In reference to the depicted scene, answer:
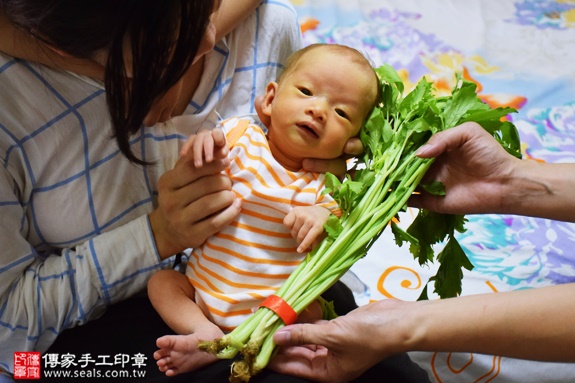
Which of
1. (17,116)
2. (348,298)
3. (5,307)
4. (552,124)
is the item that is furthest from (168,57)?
(552,124)

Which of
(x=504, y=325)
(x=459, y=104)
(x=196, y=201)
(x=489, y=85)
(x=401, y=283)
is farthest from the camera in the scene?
(x=489, y=85)

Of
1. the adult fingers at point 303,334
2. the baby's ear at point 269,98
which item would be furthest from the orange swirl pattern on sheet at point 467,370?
the baby's ear at point 269,98

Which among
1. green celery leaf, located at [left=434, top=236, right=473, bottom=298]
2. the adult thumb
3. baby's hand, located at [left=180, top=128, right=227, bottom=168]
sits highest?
baby's hand, located at [left=180, top=128, right=227, bottom=168]

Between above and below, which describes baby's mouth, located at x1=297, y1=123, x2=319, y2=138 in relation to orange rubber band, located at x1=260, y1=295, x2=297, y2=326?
above

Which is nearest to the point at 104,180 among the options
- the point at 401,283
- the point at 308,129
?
the point at 308,129

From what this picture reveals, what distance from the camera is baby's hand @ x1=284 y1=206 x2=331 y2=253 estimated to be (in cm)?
118

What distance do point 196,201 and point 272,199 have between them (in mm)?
149

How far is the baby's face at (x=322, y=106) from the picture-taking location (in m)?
1.26

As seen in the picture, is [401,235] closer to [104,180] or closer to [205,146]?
[205,146]

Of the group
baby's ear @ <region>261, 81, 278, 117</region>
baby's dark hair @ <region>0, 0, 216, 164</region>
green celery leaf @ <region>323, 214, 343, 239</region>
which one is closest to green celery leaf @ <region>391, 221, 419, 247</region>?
green celery leaf @ <region>323, 214, 343, 239</region>

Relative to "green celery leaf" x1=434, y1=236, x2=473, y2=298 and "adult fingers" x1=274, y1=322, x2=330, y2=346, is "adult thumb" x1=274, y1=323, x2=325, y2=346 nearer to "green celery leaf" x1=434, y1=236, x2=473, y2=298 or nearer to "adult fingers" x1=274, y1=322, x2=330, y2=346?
"adult fingers" x1=274, y1=322, x2=330, y2=346

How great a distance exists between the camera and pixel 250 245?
48.7 inches

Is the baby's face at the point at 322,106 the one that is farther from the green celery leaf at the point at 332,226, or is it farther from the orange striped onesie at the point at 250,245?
the green celery leaf at the point at 332,226

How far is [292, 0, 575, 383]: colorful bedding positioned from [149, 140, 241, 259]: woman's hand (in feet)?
1.87
